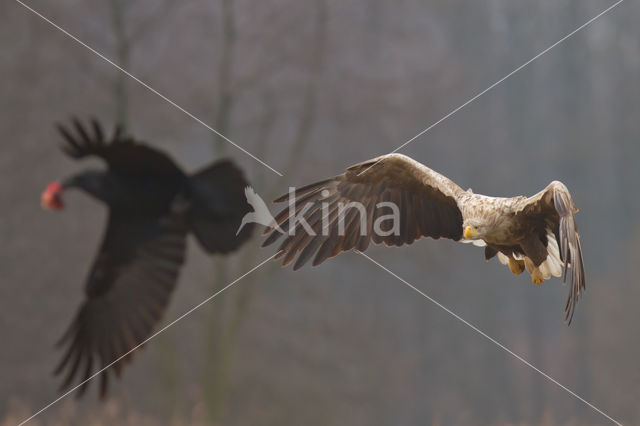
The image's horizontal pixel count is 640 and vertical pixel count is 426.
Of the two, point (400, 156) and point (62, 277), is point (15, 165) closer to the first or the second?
point (62, 277)

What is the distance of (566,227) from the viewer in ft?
5.19

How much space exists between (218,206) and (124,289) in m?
0.48

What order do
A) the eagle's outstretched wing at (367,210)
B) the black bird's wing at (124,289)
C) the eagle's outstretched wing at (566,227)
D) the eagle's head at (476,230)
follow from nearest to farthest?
the eagle's outstretched wing at (566,227) < the eagle's head at (476,230) < the eagle's outstretched wing at (367,210) < the black bird's wing at (124,289)

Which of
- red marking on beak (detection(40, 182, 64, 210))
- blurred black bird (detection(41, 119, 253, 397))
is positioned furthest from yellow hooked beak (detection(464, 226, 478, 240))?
red marking on beak (detection(40, 182, 64, 210))

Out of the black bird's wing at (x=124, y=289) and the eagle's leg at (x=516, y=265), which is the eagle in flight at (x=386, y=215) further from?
the black bird's wing at (x=124, y=289)

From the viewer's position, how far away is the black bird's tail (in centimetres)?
251

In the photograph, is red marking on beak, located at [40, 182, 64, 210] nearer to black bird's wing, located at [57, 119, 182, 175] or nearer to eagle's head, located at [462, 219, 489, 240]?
black bird's wing, located at [57, 119, 182, 175]

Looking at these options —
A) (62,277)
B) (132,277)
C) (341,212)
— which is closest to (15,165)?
(62,277)

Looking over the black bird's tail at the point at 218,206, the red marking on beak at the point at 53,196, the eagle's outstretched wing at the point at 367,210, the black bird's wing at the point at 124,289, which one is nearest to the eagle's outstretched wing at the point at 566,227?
the eagle's outstretched wing at the point at 367,210

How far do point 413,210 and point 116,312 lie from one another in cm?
118

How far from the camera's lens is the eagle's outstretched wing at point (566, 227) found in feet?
5.03

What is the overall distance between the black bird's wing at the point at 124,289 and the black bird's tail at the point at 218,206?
3.3 inches

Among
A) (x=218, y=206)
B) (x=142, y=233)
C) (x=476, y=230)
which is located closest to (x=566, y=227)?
(x=476, y=230)

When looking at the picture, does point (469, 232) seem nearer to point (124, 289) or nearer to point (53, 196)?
point (124, 289)
